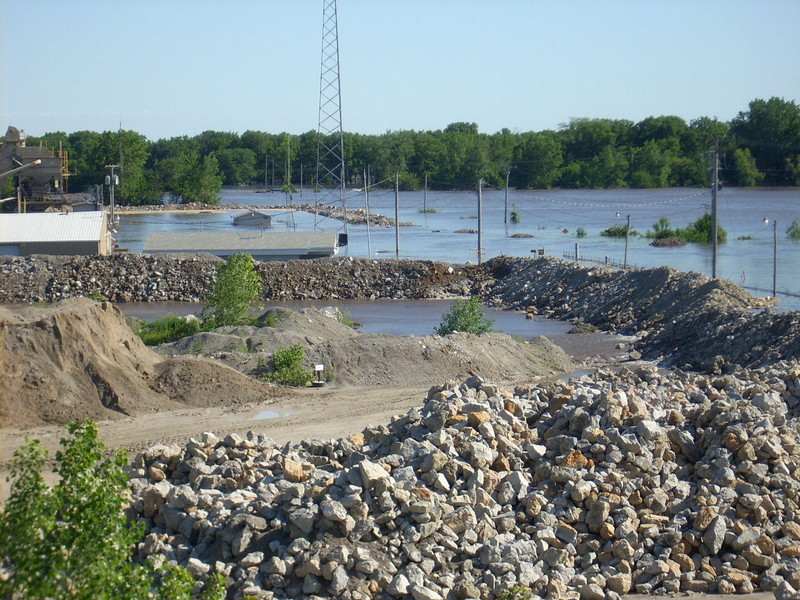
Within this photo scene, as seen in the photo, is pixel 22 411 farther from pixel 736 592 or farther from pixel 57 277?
pixel 57 277

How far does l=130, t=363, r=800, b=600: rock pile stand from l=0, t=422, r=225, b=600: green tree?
3258 millimetres

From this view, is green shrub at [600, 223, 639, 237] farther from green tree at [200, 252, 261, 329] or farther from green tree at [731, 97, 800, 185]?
green tree at [200, 252, 261, 329]

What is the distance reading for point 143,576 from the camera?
6.12 metres

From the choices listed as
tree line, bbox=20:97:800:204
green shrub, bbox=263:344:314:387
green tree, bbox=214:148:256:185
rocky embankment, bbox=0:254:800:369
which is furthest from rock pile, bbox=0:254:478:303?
green tree, bbox=214:148:256:185

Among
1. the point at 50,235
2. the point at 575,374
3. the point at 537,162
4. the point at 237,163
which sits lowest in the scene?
the point at 575,374

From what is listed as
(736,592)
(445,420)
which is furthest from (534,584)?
(445,420)

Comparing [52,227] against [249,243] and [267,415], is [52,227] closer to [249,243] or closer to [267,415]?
[249,243]

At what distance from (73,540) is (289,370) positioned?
47.0 ft

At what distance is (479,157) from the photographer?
136m

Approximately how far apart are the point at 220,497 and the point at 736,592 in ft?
18.9

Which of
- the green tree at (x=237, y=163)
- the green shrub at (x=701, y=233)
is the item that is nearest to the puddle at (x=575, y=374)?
the green shrub at (x=701, y=233)

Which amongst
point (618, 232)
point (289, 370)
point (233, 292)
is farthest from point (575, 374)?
point (618, 232)

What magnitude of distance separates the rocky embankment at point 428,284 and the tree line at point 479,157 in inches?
2354

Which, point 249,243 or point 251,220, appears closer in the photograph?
point 249,243
